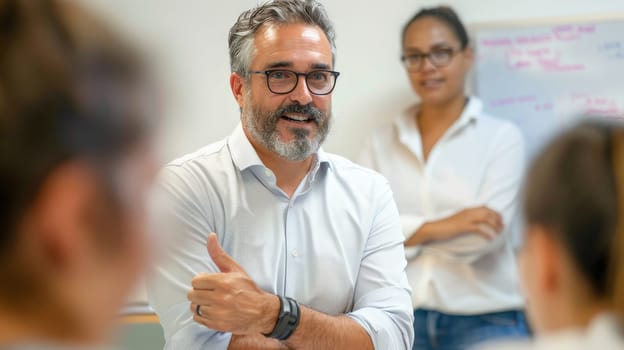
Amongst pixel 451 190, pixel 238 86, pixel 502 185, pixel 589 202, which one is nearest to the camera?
pixel 589 202

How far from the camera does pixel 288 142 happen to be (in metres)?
2.30

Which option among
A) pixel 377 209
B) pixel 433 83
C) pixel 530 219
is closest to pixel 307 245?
pixel 377 209

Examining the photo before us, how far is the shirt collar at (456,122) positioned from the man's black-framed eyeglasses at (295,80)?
1259 mm

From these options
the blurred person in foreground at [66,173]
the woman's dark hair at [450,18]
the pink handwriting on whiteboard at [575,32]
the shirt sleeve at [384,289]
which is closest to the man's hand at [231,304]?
the shirt sleeve at [384,289]

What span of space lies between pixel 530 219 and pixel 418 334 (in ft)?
8.20

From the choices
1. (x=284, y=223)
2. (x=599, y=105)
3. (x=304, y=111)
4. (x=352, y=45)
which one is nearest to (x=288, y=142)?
(x=304, y=111)

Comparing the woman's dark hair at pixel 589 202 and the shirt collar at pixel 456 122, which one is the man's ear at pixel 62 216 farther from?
the shirt collar at pixel 456 122

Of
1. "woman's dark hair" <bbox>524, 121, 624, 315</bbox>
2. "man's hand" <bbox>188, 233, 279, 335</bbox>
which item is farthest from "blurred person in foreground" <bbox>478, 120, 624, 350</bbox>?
"man's hand" <bbox>188, 233, 279, 335</bbox>

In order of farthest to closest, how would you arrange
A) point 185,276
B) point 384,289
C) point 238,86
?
point 238,86
point 384,289
point 185,276

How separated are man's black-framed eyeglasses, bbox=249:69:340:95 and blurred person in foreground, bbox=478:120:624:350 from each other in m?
→ 1.40

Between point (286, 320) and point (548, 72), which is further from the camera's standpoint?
point (548, 72)

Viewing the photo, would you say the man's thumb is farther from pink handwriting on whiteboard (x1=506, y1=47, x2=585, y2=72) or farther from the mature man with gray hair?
pink handwriting on whiteboard (x1=506, y1=47, x2=585, y2=72)

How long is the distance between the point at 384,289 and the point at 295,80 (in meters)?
0.69

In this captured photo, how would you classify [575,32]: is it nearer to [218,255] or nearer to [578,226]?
[218,255]
